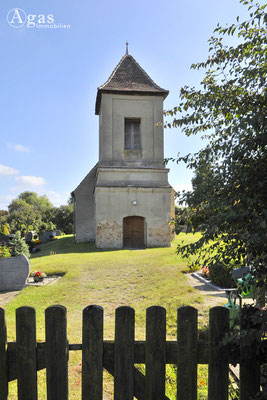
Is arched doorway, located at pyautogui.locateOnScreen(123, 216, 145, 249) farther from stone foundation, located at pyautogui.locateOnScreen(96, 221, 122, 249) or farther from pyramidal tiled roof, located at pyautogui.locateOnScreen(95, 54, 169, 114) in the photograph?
pyramidal tiled roof, located at pyautogui.locateOnScreen(95, 54, 169, 114)

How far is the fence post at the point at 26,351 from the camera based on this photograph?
2.35 meters

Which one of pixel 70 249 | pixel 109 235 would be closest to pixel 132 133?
pixel 109 235

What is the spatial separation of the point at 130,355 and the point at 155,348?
0.67ft

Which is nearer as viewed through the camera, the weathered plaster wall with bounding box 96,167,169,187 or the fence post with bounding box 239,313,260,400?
the fence post with bounding box 239,313,260,400

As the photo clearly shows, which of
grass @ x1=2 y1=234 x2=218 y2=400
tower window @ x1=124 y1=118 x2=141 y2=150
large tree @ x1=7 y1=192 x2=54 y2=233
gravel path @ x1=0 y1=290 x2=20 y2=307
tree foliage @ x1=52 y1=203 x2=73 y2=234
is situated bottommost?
gravel path @ x1=0 y1=290 x2=20 y2=307

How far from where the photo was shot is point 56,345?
7.67 ft

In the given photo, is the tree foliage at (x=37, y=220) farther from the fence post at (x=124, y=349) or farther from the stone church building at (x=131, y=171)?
the fence post at (x=124, y=349)

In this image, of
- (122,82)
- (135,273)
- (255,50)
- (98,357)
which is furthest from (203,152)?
(122,82)

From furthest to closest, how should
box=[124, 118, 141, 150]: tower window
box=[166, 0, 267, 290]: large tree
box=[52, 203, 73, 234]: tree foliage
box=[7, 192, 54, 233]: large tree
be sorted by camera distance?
box=[7, 192, 54, 233]: large tree → box=[52, 203, 73, 234]: tree foliage → box=[124, 118, 141, 150]: tower window → box=[166, 0, 267, 290]: large tree

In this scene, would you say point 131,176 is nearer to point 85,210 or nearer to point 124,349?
point 85,210

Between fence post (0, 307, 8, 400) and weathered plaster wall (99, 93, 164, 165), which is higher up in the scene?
weathered plaster wall (99, 93, 164, 165)

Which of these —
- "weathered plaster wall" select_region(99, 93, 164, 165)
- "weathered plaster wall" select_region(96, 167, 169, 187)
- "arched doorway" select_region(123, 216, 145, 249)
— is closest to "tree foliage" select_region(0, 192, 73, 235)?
"weathered plaster wall" select_region(96, 167, 169, 187)

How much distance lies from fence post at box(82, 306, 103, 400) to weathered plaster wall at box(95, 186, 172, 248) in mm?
17380

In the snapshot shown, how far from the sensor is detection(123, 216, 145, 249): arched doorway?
67.7 feet
